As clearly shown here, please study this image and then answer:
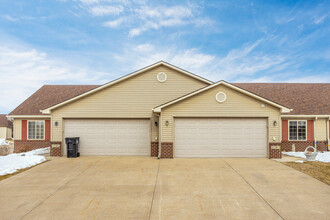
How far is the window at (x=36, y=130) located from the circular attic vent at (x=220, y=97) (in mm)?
13012

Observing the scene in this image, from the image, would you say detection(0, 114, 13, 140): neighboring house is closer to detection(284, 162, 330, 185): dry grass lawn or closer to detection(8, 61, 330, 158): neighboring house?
detection(8, 61, 330, 158): neighboring house

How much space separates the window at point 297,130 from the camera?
13688 millimetres

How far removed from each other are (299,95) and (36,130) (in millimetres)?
21397

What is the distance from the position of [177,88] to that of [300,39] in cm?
1739

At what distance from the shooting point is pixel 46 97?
1631cm

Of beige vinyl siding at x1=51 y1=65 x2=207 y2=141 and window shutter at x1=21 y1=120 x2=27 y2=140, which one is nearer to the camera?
beige vinyl siding at x1=51 y1=65 x2=207 y2=141

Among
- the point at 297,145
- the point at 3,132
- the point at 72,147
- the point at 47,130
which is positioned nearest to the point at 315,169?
the point at 297,145

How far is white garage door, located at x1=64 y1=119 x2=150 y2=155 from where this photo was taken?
11.8 m

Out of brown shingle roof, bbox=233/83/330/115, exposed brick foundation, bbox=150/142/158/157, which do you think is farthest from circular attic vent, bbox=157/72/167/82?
brown shingle roof, bbox=233/83/330/115

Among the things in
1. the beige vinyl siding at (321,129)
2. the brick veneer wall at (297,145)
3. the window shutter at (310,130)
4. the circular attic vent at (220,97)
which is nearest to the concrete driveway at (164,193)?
the circular attic vent at (220,97)

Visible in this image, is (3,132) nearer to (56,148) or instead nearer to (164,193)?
(56,148)

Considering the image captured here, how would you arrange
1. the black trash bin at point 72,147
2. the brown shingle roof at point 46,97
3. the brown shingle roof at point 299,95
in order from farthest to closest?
the brown shingle roof at point 46,97 < the brown shingle roof at point 299,95 < the black trash bin at point 72,147

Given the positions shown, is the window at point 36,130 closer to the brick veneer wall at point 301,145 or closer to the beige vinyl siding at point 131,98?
the beige vinyl siding at point 131,98

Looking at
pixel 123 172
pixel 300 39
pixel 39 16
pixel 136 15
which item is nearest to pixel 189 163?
pixel 123 172
